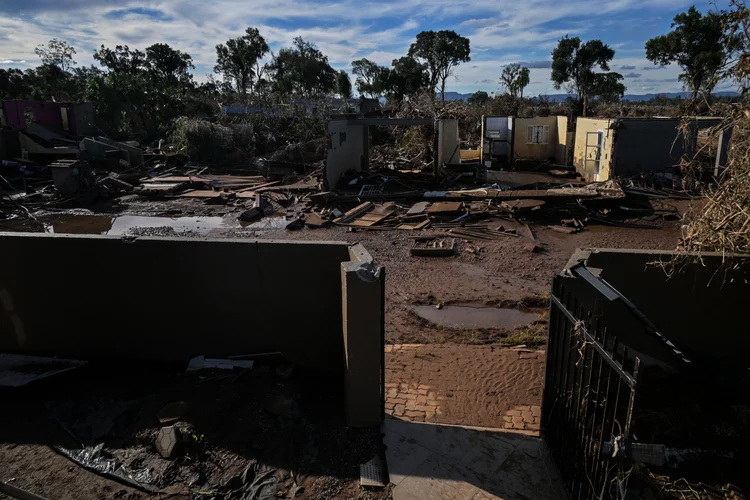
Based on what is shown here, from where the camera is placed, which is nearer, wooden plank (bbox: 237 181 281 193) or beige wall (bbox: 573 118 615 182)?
beige wall (bbox: 573 118 615 182)

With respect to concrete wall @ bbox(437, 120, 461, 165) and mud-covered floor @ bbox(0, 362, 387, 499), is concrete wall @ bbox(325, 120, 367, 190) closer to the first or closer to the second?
concrete wall @ bbox(437, 120, 461, 165)

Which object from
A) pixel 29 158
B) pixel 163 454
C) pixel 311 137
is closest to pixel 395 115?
pixel 311 137

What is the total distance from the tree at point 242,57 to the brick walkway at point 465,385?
51.1 meters

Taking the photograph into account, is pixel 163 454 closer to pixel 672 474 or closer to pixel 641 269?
pixel 672 474

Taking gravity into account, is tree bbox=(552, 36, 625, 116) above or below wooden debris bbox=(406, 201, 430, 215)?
above

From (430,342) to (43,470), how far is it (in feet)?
16.7

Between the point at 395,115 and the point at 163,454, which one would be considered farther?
the point at 395,115

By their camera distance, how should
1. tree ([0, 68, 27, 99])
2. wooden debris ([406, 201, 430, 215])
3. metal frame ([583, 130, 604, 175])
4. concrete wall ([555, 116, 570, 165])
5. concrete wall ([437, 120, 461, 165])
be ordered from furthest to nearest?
tree ([0, 68, 27, 99])
concrete wall ([555, 116, 570, 165])
concrete wall ([437, 120, 461, 165])
metal frame ([583, 130, 604, 175])
wooden debris ([406, 201, 430, 215])

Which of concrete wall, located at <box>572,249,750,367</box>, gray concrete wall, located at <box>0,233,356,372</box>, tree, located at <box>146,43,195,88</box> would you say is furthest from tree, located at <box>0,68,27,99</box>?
concrete wall, located at <box>572,249,750,367</box>

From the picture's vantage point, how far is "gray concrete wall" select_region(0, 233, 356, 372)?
17.9 feet

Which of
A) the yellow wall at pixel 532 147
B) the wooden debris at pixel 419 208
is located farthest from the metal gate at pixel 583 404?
the yellow wall at pixel 532 147

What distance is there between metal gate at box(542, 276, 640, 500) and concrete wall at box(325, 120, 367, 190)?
15025 millimetres

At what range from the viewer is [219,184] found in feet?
74.7

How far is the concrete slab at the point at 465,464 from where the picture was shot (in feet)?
13.5
